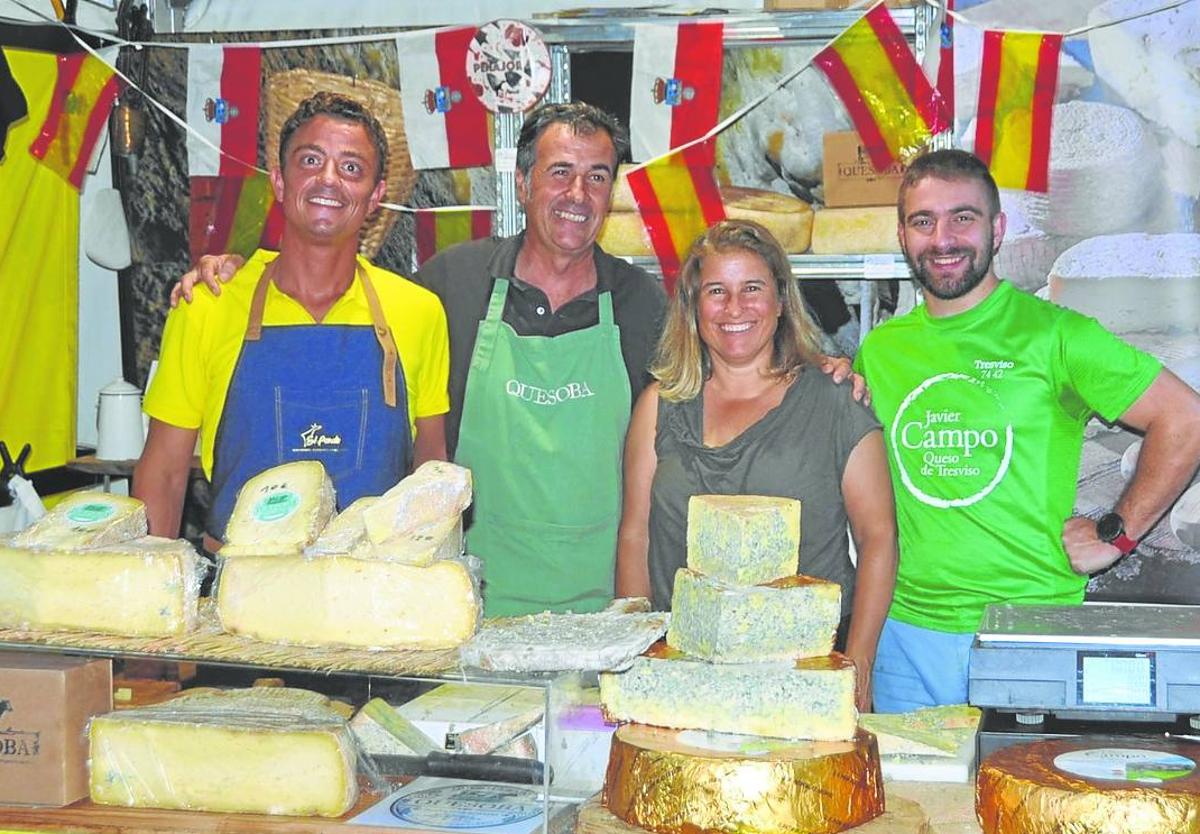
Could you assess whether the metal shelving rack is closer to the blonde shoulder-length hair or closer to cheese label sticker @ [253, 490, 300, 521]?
the blonde shoulder-length hair

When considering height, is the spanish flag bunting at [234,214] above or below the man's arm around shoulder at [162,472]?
above

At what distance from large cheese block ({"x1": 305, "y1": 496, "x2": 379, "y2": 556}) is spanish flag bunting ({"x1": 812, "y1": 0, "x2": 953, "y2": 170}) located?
7.67 ft

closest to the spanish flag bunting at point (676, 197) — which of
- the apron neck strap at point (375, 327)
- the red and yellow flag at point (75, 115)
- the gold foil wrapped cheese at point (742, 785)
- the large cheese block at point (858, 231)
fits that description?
the large cheese block at point (858, 231)

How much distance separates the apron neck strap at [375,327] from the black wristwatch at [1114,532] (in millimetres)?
1429

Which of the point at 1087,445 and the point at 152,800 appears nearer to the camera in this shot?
the point at 152,800

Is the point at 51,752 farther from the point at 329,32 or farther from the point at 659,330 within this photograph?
the point at 329,32

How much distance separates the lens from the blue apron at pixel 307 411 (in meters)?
2.70

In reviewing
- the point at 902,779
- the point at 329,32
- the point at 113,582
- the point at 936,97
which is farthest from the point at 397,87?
the point at 902,779

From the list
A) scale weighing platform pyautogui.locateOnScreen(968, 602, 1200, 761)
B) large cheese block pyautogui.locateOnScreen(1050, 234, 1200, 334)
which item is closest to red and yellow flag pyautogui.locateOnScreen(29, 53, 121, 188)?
large cheese block pyautogui.locateOnScreen(1050, 234, 1200, 334)

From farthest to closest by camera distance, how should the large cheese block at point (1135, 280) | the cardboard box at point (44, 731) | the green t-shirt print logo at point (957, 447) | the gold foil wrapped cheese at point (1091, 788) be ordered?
the large cheese block at point (1135, 280) → the green t-shirt print logo at point (957, 447) → the cardboard box at point (44, 731) → the gold foil wrapped cheese at point (1091, 788)

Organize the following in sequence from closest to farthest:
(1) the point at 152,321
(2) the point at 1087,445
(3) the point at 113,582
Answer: (3) the point at 113,582, (2) the point at 1087,445, (1) the point at 152,321

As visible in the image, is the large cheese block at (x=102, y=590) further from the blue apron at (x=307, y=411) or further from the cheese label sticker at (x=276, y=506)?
the blue apron at (x=307, y=411)

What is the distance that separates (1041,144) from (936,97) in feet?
1.02

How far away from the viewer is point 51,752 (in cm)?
174
